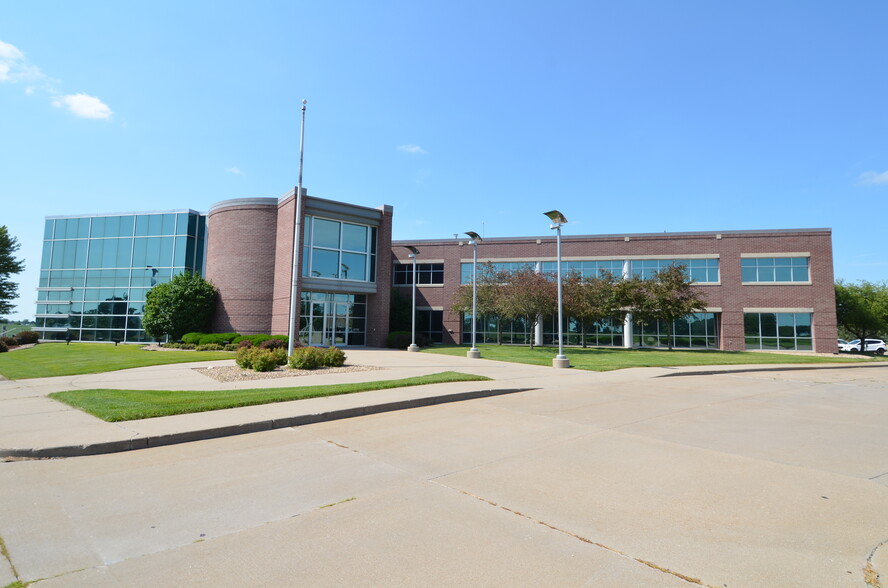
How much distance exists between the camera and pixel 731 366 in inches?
788

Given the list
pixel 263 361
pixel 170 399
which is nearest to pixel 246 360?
pixel 263 361

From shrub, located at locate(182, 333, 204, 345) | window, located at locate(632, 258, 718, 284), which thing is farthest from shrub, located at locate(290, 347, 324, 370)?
window, located at locate(632, 258, 718, 284)

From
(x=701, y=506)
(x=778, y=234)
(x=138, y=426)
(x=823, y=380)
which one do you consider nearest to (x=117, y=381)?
(x=138, y=426)

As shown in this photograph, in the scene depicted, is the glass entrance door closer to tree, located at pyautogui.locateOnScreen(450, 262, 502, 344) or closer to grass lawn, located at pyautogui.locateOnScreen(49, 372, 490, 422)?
tree, located at pyautogui.locateOnScreen(450, 262, 502, 344)

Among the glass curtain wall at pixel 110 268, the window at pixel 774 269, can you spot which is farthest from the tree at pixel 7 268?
the window at pixel 774 269

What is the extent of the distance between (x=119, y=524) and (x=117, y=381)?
9936 mm

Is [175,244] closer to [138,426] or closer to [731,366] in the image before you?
[138,426]

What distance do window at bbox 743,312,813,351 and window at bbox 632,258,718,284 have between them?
369 centimetres

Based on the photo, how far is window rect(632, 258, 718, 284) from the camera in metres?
35.8

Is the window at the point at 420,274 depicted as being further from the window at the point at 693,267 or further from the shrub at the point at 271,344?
the shrub at the point at 271,344

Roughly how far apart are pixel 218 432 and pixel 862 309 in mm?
46451

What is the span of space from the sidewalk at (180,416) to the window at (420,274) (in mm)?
24293

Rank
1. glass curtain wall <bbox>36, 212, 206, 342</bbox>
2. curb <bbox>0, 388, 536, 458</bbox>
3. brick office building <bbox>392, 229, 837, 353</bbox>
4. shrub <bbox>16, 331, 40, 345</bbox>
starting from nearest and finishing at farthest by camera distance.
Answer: curb <bbox>0, 388, 536, 458</bbox> → shrub <bbox>16, 331, 40, 345</bbox> → brick office building <bbox>392, 229, 837, 353</bbox> → glass curtain wall <bbox>36, 212, 206, 342</bbox>

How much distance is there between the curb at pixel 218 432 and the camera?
5.87m
